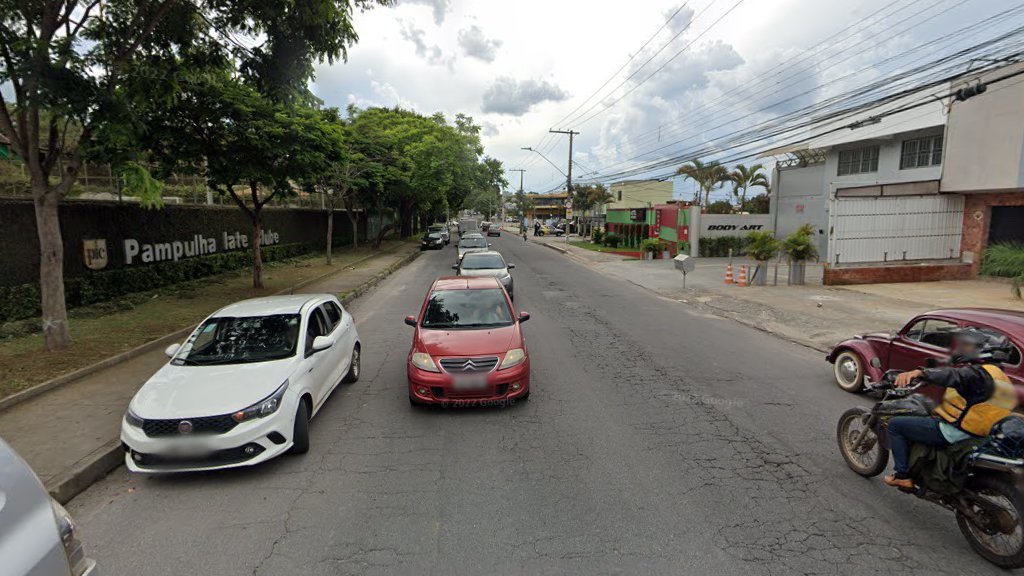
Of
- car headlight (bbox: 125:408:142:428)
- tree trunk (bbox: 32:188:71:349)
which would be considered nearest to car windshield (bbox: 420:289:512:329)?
car headlight (bbox: 125:408:142:428)

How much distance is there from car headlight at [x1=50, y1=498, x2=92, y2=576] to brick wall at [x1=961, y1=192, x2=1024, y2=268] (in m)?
24.0

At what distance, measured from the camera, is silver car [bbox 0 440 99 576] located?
2000 mm

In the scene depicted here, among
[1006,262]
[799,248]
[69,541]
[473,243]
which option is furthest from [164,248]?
[1006,262]

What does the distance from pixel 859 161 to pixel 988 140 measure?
26.0ft

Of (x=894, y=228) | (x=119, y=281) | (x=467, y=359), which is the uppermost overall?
(x=894, y=228)

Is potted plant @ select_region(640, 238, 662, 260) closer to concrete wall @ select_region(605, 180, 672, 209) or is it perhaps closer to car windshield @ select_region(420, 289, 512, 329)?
car windshield @ select_region(420, 289, 512, 329)

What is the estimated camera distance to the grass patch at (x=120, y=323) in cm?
764

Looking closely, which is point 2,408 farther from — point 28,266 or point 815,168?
point 815,168

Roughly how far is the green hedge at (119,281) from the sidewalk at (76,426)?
3.47m

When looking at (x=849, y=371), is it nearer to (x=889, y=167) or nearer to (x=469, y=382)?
(x=469, y=382)

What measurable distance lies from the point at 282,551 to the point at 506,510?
5.42ft

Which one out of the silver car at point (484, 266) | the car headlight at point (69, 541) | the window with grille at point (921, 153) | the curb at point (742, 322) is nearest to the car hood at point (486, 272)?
the silver car at point (484, 266)

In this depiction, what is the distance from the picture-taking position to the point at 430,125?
39.9 meters

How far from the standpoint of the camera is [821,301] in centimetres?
1469
